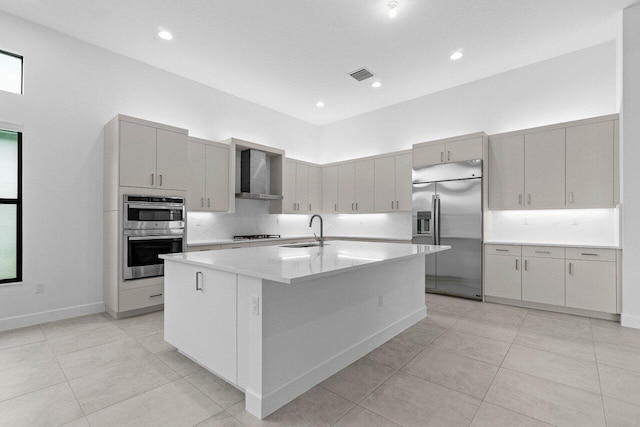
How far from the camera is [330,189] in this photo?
22.4 feet

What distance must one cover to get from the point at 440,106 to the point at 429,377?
4754 millimetres

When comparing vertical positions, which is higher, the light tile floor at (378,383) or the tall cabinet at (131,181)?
the tall cabinet at (131,181)

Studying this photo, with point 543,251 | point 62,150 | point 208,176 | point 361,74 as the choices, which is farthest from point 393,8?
point 62,150

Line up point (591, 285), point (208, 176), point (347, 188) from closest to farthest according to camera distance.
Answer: point (591, 285)
point (208, 176)
point (347, 188)

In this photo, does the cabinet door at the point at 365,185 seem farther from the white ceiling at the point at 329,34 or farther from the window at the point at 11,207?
the window at the point at 11,207

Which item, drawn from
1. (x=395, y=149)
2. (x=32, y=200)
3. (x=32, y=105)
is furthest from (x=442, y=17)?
(x=32, y=200)

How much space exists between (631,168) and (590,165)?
0.47 m

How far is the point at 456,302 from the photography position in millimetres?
4461

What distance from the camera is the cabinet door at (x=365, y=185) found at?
6098 mm

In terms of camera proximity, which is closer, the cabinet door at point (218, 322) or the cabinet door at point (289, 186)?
the cabinet door at point (218, 322)

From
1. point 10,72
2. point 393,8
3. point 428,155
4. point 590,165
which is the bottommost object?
point 590,165

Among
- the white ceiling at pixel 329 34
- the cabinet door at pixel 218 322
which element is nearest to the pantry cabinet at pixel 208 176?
the white ceiling at pixel 329 34

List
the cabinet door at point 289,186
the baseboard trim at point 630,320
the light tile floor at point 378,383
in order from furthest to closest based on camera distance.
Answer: the cabinet door at point 289,186, the baseboard trim at point 630,320, the light tile floor at point 378,383

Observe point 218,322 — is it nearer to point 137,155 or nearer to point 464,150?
point 137,155
